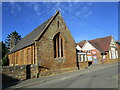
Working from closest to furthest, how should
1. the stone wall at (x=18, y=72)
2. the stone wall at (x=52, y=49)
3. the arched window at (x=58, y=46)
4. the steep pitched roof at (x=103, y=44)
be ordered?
1. the stone wall at (x=18, y=72)
2. the stone wall at (x=52, y=49)
3. the arched window at (x=58, y=46)
4. the steep pitched roof at (x=103, y=44)

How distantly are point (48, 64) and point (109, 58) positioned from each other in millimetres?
23614


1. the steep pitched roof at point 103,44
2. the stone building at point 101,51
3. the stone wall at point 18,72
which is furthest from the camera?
the steep pitched roof at point 103,44

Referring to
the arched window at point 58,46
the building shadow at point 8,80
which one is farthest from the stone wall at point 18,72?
the arched window at point 58,46

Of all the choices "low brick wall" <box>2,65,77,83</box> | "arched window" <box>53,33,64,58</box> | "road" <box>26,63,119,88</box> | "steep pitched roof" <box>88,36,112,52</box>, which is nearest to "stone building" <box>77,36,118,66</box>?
"steep pitched roof" <box>88,36,112,52</box>

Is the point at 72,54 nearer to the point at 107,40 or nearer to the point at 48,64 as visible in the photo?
the point at 48,64

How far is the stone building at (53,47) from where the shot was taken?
14.2 metres

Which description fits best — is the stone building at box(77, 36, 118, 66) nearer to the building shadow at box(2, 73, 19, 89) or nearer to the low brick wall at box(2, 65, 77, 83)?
the low brick wall at box(2, 65, 77, 83)

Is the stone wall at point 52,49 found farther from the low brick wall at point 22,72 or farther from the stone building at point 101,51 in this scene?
the stone building at point 101,51

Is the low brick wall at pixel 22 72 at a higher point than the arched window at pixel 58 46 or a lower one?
lower

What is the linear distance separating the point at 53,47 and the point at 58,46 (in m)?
1.37

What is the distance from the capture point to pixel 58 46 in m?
16.9

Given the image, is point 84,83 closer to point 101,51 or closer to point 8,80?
point 8,80

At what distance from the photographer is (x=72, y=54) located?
1841cm

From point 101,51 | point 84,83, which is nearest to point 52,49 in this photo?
point 84,83
